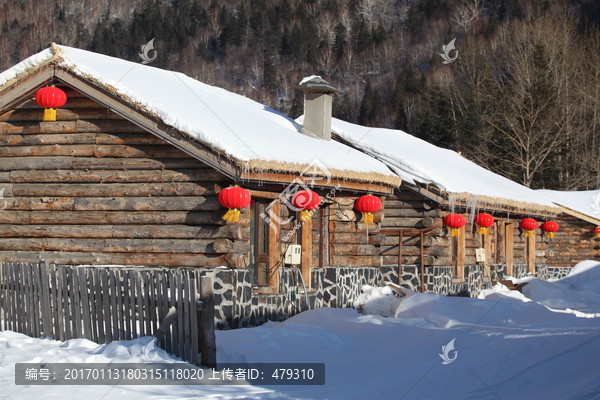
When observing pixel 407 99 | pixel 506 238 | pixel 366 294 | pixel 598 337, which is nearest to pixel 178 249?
pixel 366 294

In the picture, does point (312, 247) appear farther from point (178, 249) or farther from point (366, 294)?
point (178, 249)

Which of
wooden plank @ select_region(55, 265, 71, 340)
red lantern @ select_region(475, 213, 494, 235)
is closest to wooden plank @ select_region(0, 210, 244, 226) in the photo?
wooden plank @ select_region(55, 265, 71, 340)

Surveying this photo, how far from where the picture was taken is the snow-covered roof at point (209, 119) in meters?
13.5

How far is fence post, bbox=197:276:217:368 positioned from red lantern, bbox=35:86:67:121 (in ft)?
20.8

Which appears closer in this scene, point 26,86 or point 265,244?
point 26,86

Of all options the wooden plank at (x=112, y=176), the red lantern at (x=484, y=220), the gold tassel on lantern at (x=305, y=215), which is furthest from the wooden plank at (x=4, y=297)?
the red lantern at (x=484, y=220)

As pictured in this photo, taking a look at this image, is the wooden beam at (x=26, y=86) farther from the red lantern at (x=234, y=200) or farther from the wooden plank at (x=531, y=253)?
the wooden plank at (x=531, y=253)

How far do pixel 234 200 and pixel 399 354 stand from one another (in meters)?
3.88

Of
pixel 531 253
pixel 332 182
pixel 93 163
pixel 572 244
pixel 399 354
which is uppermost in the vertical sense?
pixel 93 163

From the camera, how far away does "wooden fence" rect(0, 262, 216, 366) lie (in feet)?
31.6

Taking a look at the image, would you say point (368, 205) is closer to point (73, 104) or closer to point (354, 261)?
point (354, 261)

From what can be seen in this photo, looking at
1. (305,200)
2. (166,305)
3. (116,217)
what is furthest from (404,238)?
(166,305)

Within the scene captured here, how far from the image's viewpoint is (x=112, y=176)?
14.5 m

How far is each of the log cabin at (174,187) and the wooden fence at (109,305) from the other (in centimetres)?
266
